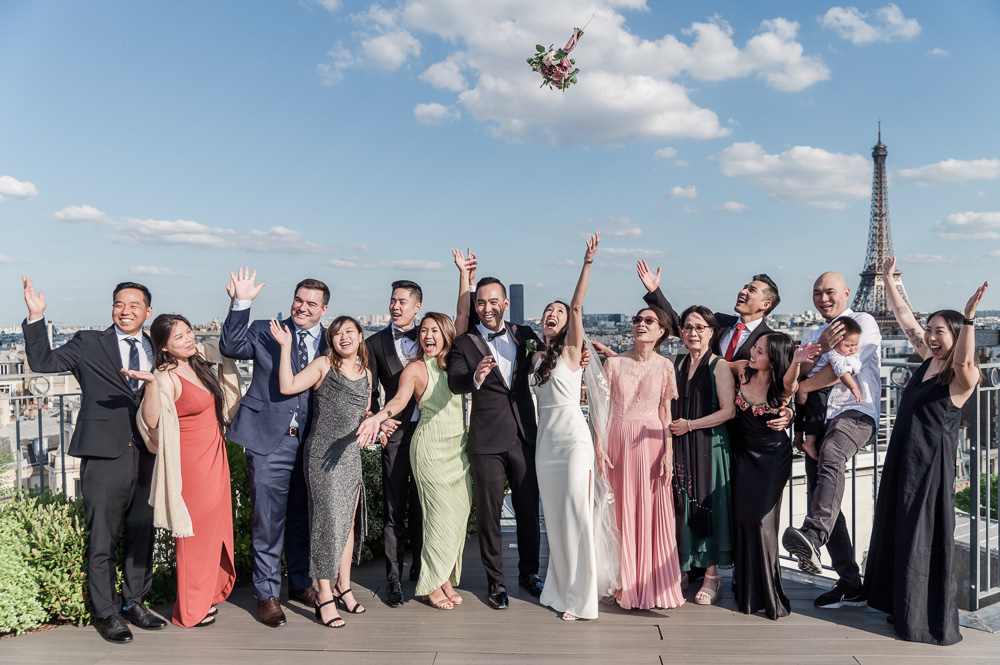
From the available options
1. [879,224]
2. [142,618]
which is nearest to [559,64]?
[142,618]

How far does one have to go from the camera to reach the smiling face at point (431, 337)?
4.26 metres

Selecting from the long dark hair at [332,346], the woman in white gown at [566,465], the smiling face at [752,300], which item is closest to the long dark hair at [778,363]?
the smiling face at [752,300]

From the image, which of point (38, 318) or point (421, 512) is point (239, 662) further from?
point (38, 318)

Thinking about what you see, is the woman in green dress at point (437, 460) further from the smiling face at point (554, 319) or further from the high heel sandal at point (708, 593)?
the high heel sandal at point (708, 593)

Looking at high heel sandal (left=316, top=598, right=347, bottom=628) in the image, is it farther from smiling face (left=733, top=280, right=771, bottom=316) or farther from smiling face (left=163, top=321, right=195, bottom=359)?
smiling face (left=733, top=280, right=771, bottom=316)

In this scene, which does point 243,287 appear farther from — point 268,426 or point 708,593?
point 708,593

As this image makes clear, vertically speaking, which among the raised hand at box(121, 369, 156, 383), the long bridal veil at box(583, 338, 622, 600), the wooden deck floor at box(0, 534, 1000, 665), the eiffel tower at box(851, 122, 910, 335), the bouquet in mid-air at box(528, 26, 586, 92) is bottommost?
the wooden deck floor at box(0, 534, 1000, 665)

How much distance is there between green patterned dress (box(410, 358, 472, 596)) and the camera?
4.27 meters

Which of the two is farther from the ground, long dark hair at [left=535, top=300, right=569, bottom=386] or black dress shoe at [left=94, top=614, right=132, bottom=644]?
long dark hair at [left=535, top=300, right=569, bottom=386]

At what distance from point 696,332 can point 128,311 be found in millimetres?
3408

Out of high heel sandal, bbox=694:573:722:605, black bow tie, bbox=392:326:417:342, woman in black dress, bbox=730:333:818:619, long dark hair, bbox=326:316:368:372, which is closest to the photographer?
woman in black dress, bbox=730:333:818:619

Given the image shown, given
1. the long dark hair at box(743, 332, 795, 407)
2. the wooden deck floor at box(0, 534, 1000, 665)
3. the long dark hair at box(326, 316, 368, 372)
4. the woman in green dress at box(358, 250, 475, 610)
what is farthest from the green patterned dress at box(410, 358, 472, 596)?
the long dark hair at box(743, 332, 795, 407)

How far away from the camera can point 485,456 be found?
4277 mm

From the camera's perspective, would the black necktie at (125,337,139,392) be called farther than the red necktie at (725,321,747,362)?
No
